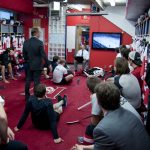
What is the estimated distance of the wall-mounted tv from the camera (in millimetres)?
9972

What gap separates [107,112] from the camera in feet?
6.15

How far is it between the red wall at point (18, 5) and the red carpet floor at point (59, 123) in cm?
225

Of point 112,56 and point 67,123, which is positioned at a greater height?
point 112,56

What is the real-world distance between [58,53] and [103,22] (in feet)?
7.37

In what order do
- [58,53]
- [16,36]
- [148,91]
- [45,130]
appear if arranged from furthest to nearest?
[58,53] → [16,36] → [45,130] → [148,91]

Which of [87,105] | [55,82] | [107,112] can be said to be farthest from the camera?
[55,82]

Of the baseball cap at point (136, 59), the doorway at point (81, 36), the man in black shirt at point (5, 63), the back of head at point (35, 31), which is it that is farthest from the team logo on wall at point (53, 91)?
the doorway at point (81, 36)

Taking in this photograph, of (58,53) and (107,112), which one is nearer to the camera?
(107,112)

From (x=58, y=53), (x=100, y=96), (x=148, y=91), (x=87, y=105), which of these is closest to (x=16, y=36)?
(x=58, y=53)

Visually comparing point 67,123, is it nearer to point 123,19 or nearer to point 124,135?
point 124,135

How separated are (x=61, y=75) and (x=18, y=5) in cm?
280

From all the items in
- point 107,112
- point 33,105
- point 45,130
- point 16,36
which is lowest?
point 45,130

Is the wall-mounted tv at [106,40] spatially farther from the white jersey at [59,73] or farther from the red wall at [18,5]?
the white jersey at [59,73]

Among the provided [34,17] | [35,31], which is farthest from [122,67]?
[34,17]
